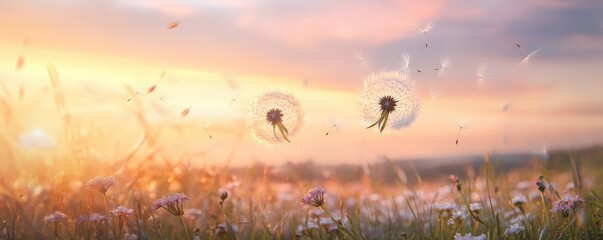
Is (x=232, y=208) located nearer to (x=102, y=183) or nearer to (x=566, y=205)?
(x=102, y=183)

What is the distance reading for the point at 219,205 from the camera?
526cm

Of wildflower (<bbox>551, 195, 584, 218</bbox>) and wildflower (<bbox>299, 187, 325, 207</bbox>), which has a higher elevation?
wildflower (<bbox>299, 187, 325, 207</bbox>)

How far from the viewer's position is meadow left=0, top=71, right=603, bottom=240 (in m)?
3.86

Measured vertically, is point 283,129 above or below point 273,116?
below

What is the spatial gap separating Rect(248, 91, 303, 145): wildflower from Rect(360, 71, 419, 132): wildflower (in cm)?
41

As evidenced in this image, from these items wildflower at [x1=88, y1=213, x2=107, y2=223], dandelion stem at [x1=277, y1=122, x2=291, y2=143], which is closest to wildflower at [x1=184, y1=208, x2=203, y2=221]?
wildflower at [x1=88, y1=213, x2=107, y2=223]

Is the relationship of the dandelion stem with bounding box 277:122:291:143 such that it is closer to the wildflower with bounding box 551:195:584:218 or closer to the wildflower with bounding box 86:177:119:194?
the wildflower with bounding box 86:177:119:194

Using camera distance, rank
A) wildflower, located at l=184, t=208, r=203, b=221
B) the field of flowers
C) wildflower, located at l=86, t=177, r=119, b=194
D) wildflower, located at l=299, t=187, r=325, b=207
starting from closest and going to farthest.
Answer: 1. wildflower, located at l=299, t=187, r=325, b=207
2. wildflower, located at l=86, t=177, r=119, b=194
3. the field of flowers
4. wildflower, located at l=184, t=208, r=203, b=221

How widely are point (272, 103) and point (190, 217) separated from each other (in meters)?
1.25

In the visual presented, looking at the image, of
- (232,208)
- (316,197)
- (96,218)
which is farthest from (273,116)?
(232,208)

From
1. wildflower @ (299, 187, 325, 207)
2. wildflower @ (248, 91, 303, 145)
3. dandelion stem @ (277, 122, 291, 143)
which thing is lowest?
wildflower @ (299, 187, 325, 207)

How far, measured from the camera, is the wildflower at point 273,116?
153 inches

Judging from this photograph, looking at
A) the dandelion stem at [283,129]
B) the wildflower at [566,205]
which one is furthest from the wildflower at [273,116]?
the wildflower at [566,205]

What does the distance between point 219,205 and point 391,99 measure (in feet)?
6.39
